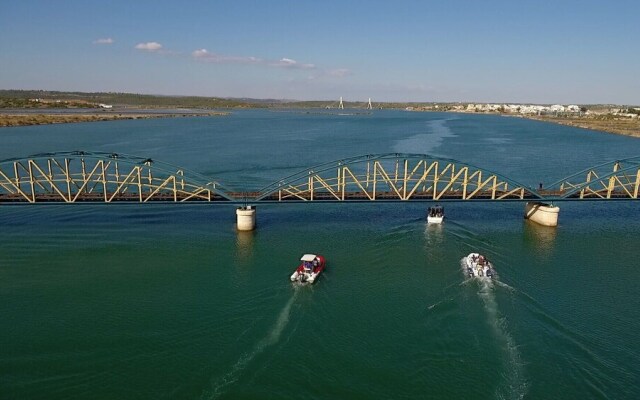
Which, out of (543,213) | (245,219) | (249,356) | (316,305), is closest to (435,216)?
(543,213)

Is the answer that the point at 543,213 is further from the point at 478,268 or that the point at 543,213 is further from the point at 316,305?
the point at 316,305

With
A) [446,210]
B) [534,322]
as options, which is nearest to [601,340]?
[534,322]

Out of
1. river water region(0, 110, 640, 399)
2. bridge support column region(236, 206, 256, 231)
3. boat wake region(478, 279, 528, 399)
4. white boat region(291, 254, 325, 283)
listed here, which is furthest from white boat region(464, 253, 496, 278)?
bridge support column region(236, 206, 256, 231)

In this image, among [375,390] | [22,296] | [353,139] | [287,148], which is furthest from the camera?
[353,139]

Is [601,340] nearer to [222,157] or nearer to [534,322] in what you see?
[534,322]

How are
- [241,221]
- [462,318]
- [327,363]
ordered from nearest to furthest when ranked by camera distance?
[327,363], [462,318], [241,221]

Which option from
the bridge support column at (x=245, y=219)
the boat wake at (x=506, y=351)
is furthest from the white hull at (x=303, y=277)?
the bridge support column at (x=245, y=219)
